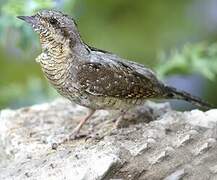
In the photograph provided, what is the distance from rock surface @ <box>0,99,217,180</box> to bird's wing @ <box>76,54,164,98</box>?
0.22 m

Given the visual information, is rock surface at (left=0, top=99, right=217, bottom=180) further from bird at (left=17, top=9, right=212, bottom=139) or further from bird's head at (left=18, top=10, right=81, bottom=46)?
bird's head at (left=18, top=10, right=81, bottom=46)

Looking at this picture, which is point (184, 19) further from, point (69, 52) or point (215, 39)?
point (69, 52)

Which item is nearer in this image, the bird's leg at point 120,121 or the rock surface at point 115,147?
the rock surface at point 115,147

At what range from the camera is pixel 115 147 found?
4.35 meters

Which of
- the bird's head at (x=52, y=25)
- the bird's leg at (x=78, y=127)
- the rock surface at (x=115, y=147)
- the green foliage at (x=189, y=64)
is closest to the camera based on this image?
the rock surface at (x=115, y=147)

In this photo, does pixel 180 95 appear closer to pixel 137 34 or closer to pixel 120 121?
pixel 120 121

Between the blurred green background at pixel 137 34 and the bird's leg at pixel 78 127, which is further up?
the blurred green background at pixel 137 34

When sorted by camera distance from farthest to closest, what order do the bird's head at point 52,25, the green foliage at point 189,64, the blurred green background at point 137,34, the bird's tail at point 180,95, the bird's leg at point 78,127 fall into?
the blurred green background at point 137,34 < the green foliage at point 189,64 < the bird's tail at point 180,95 < the bird's leg at point 78,127 < the bird's head at point 52,25

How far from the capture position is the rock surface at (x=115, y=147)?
165 inches

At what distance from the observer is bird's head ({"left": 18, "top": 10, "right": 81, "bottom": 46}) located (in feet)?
14.5

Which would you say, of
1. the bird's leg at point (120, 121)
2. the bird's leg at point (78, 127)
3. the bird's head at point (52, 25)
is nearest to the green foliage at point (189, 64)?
the bird's leg at point (120, 121)

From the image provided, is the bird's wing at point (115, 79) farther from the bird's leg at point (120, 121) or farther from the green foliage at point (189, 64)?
the green foliage at point (189, 64)

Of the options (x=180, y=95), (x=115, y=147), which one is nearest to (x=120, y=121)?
(x=180, y=95)

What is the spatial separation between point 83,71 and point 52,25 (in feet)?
1.12
